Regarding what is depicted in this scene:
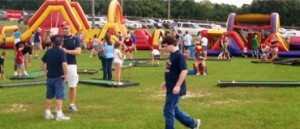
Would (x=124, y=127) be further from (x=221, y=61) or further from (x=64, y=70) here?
(x=221, y=61)

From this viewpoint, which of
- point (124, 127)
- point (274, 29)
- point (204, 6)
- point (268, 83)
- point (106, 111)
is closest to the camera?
point (124, 127)

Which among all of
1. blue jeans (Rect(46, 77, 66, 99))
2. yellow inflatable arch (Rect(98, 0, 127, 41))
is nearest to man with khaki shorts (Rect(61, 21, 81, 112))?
blue jeans (Rect(46, 77, 66, 99))

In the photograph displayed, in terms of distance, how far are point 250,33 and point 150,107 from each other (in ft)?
68.0

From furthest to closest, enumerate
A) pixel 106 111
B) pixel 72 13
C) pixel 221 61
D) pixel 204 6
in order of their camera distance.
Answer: pixel 204 6 < pixel 72 13 < pixel 221 61 < pixel 106 111

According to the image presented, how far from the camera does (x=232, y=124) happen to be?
8.55 metres

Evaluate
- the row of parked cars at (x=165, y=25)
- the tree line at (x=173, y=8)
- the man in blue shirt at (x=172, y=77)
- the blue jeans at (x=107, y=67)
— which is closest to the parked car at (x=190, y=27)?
the row of parked cars at (x=165, y=25)

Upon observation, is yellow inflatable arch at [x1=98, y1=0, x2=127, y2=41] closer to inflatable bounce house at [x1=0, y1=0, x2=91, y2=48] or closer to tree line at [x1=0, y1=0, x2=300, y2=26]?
inflatable bounce house at [x1=0, y1=0, x2=91, y2=48]

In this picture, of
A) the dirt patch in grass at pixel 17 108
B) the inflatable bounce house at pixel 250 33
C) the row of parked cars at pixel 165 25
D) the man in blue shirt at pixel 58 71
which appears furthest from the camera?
the row of parked cars at pixel 165 25

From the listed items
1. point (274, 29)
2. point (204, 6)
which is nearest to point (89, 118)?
point (274, 29)

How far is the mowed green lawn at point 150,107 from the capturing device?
862 cm

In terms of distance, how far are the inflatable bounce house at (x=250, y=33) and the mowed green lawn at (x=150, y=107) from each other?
13.8 meters

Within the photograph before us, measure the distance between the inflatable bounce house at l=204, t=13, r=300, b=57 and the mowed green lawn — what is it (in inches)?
543

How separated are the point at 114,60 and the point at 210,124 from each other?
6.52 m

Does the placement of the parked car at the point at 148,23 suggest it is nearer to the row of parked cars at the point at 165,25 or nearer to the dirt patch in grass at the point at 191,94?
the row of parked cars at the point at 165,25
